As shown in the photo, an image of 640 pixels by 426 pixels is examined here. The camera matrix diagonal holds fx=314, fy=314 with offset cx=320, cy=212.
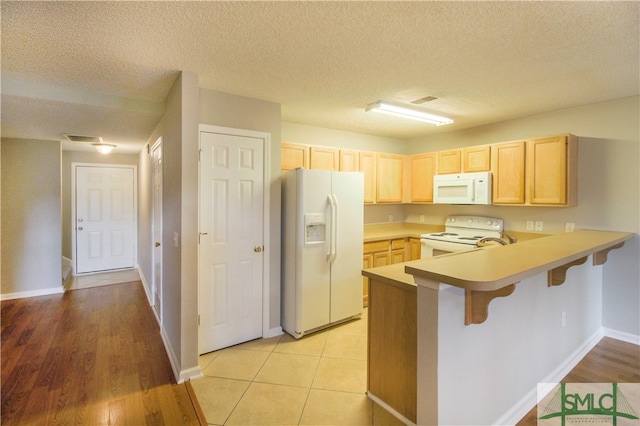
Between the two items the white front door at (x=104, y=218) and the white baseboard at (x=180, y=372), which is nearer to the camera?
the white baseboard at (x=180, y=372)

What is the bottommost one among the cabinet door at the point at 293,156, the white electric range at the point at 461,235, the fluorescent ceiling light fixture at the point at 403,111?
the white electric range at the point at 461,235

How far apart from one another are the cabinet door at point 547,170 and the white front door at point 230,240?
117 inches

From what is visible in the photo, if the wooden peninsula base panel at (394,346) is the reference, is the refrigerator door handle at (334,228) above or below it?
above

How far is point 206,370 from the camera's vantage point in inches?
104

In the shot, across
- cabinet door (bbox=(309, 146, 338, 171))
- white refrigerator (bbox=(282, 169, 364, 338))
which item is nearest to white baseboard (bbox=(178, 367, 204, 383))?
white refrigerator (bbox=(282, 169, 364, 338))

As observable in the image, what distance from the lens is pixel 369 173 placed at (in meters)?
4.57

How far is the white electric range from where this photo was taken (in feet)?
12.8

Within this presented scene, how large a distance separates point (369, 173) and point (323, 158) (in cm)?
82

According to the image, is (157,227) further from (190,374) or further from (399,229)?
(399,229)

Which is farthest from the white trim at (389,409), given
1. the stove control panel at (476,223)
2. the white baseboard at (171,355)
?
the stove control panel at (476,223)

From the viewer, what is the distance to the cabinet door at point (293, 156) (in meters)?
3.79

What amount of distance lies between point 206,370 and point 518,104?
4015 mm

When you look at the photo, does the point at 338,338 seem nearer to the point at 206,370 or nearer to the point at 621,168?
the point at 206,370

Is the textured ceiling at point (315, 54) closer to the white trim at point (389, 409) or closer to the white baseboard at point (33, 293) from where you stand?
the white trim at point (389, 409)
